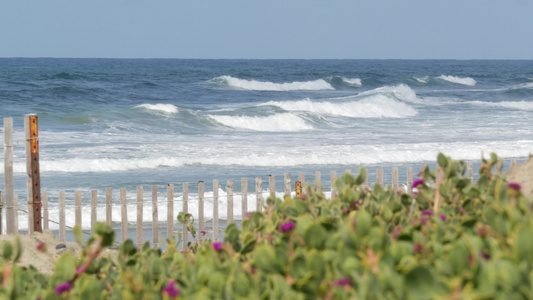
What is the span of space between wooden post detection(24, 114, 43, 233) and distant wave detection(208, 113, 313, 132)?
18.2 m

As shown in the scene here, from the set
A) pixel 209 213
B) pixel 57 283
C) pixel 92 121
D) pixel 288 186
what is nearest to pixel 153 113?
pixel 92 121

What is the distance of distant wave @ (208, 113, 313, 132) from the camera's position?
998 inches

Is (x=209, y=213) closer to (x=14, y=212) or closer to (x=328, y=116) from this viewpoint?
(x=14, y=212)

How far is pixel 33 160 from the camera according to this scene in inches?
260

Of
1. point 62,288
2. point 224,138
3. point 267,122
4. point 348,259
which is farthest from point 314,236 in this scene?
point 267,122

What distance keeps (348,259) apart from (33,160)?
5.63 metres

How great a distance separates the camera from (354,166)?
15484mm

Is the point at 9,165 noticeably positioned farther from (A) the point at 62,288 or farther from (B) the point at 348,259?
(B) the point at 348,259

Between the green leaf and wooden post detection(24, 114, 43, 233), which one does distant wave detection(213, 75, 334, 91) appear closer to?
wooden post detection(24, 114, 43, 233)

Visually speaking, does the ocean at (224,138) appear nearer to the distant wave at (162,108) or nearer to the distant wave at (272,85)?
the distant wave at (162,108)

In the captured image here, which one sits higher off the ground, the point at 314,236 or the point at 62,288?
the point at 314,236

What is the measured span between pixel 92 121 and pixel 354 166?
38.6 feet

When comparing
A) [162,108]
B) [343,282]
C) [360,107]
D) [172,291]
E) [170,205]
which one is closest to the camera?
[343,282]

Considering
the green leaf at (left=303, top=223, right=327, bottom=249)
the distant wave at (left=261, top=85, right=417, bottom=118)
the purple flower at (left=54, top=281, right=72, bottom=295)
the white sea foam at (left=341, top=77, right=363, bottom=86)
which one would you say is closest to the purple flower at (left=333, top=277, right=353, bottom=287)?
the green leaf at (left=303, top=223, right=327, bottom=249)
